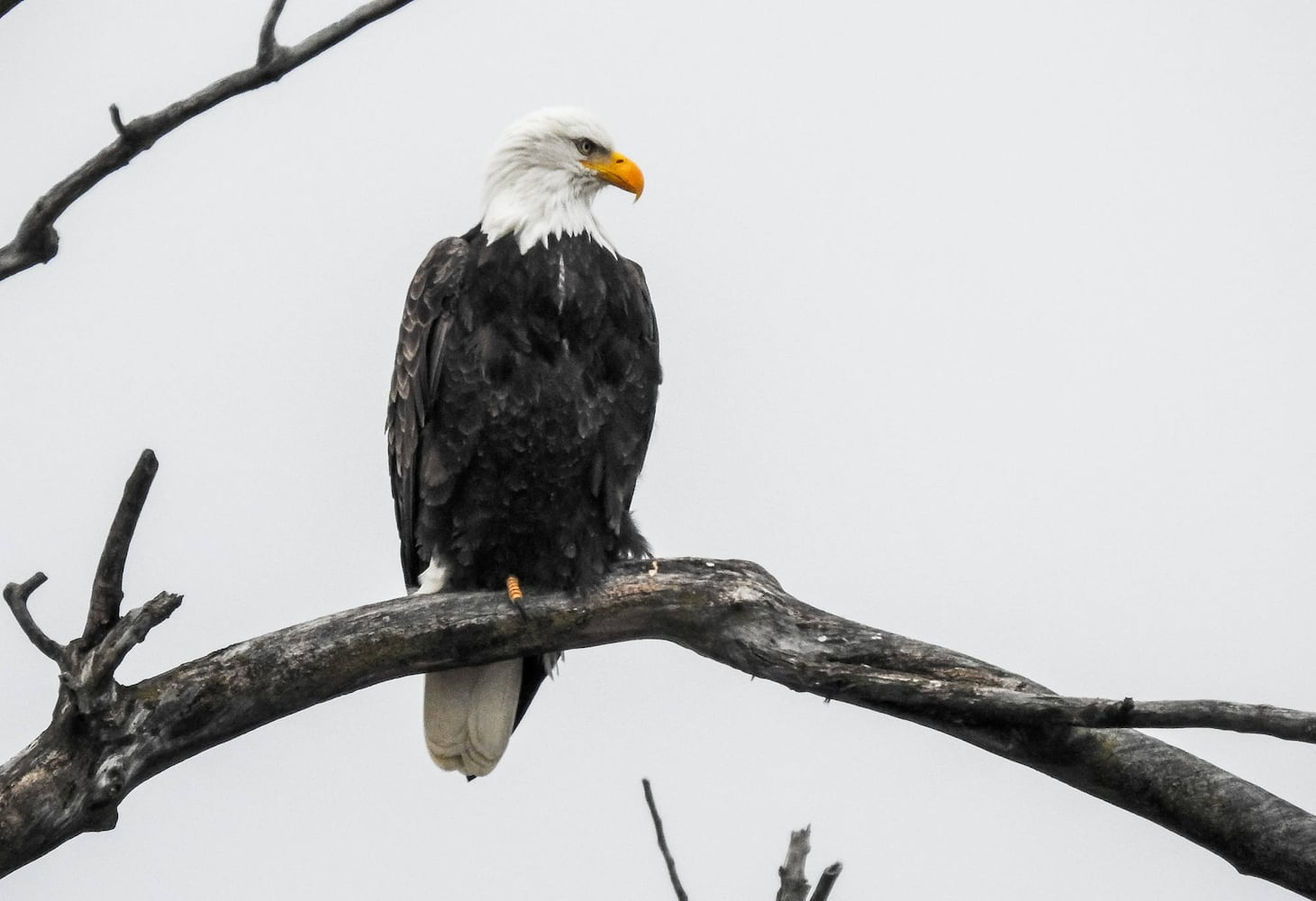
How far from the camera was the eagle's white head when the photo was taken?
5422 mm

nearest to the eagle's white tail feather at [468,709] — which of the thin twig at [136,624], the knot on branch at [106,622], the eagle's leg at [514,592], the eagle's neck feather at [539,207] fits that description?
the eagle's leg at [514,592]

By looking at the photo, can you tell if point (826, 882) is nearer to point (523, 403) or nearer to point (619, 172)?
point (523, 403)

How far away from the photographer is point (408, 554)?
18.1ft

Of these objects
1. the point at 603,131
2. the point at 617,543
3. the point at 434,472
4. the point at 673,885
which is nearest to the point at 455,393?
the point at 434,472

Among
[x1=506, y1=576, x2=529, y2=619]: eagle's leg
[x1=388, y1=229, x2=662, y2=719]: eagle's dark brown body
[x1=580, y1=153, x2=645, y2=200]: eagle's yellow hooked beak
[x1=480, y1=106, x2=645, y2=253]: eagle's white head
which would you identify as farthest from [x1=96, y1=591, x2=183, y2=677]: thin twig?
[x1=580, y1=153, x2=645, y2=200]: eagle's yellow hooked beak

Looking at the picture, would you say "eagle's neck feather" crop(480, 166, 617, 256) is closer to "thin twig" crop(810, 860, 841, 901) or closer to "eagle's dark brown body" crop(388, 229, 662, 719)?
"eagle's dark brown body" crop(388, 229, 662, 719)

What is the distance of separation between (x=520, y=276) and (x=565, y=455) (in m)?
0.59

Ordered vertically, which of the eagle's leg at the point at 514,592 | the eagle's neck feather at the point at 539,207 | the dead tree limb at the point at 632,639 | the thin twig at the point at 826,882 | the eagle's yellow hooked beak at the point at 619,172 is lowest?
the thin twig at the point at 826,882

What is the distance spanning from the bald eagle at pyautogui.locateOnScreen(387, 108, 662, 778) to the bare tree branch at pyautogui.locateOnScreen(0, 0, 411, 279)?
2.03m

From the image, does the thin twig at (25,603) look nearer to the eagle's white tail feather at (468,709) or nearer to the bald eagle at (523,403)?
the bald eagle at (523,403)

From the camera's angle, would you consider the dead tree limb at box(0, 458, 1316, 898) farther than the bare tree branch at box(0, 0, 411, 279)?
Yes

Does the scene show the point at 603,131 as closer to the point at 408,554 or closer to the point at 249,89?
the point at 408,554

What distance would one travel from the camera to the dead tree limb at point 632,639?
3.62 m

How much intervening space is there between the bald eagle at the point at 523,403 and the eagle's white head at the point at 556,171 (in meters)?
0.02
